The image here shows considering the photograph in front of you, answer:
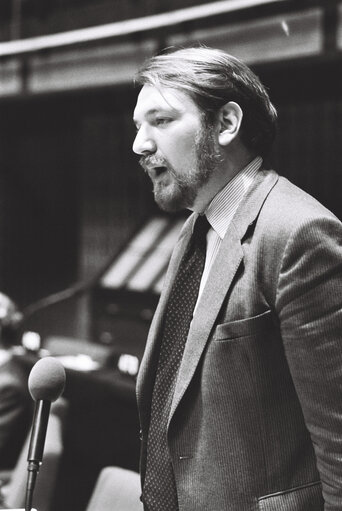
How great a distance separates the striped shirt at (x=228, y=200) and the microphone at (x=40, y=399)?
0.34 metres

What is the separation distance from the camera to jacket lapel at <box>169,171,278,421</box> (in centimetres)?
144

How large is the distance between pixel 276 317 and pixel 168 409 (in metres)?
0.32

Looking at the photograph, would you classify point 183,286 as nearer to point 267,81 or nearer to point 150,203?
point 267,81

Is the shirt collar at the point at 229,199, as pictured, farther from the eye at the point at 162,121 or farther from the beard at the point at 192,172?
the eye at the point at 162,121

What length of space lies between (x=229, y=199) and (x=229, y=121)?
159 millimetres

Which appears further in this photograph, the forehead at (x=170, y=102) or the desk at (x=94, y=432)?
the desk at (x=94, y=432)

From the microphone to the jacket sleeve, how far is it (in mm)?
456

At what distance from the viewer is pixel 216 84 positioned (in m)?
1.53

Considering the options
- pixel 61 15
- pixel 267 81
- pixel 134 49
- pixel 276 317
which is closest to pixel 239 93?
pixel 276 317

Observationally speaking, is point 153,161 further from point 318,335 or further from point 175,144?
point 318,335

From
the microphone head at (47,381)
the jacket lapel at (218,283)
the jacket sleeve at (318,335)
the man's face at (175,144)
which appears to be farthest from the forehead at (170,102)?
the microphone head at (47,381)

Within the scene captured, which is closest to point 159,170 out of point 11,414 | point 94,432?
point 11,414

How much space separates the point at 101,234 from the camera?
7871mm

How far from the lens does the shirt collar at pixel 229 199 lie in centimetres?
157
